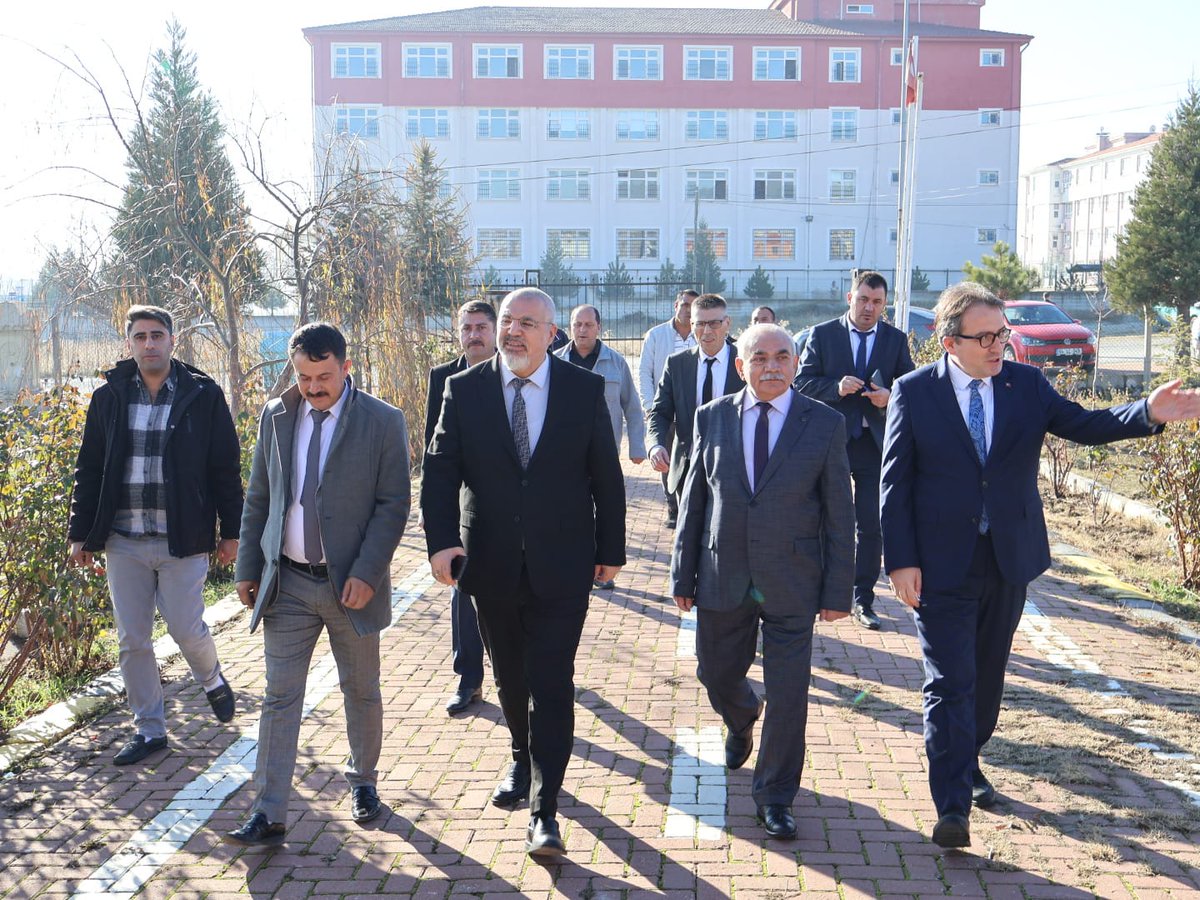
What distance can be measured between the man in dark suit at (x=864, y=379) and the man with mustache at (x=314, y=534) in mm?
3783

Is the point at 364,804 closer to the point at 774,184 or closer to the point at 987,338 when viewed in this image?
the point at 987,338

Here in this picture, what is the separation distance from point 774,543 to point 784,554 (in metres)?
0.06

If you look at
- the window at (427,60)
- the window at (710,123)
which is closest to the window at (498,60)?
the window at (427,60)

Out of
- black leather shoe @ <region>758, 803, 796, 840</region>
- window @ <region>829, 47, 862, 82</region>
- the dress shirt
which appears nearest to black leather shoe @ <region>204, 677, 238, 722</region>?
black leather shoe @ <region>758, 803, 796, 840</region>

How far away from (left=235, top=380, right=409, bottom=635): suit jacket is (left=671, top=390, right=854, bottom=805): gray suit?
1275 mm

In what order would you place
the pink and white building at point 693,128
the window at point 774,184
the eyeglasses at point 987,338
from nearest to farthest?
the eyeglasses at point 987,338 < the pink and white building at point 693,128 < the window at point 774,184

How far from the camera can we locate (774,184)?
62.4 metres

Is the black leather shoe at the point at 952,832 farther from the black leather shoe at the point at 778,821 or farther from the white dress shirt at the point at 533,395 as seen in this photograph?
the white dress shirt at the point at 533,395

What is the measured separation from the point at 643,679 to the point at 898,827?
2.32m

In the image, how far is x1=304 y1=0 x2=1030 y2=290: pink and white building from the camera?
60375 millimetres

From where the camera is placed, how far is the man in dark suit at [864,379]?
Answer: 7.93 m

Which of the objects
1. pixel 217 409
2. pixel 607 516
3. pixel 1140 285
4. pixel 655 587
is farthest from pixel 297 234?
pixel 1140 285

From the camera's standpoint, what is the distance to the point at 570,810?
5.05 meters

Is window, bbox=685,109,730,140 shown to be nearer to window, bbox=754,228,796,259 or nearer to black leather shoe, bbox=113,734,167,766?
window, bbox=754,228,796,259
